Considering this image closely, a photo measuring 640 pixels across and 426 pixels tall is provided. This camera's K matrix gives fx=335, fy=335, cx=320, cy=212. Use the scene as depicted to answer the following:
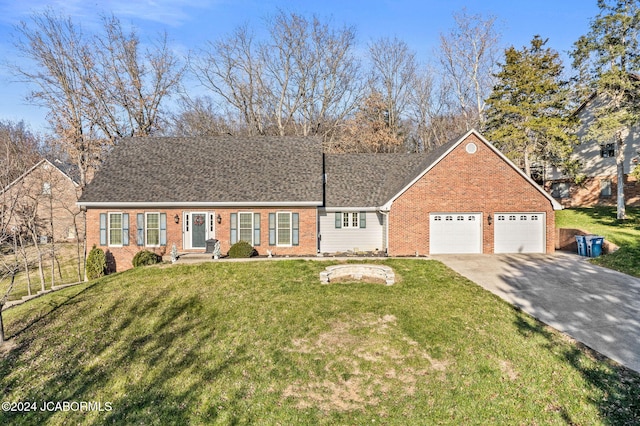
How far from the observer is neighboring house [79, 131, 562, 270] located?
53.6 ft

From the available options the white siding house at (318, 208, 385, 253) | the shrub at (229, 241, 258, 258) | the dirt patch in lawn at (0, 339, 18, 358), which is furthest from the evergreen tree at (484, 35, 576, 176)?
the dirt patch in lawn at (0, 339, 18, 358)

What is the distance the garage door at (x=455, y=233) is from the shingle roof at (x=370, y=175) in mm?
2546

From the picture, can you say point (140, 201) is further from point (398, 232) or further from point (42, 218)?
point (42, 218)

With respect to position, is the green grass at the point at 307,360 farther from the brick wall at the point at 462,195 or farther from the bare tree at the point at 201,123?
the bare tree at the point at 201,123

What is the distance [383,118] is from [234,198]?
2557cm

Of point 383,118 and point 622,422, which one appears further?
point 383,118

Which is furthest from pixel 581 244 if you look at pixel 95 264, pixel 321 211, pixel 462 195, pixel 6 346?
pixel 95 264

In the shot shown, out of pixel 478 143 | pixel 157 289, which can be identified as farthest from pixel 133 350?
pixel 478 143

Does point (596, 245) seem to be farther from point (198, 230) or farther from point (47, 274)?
point (47, 274)

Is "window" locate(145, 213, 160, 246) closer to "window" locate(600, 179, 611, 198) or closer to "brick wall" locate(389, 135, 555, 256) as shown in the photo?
"brick wall" locate(389, 135, 555, 256)

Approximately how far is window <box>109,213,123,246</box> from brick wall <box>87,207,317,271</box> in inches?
10.2

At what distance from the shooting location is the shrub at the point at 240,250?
1572 centimetres

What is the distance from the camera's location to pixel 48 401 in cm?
679

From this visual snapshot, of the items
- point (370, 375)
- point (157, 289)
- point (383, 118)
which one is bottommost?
point (370, 375)
